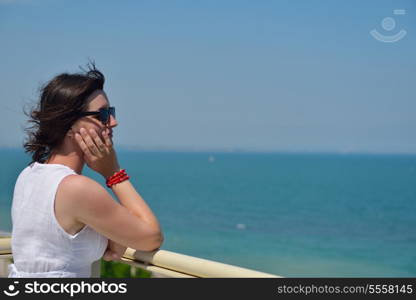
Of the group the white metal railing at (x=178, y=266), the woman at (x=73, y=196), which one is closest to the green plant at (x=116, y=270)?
the white metal railing at (x=178, y=266)

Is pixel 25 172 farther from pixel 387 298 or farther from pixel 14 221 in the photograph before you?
pixel 387 298

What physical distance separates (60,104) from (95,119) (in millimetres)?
145

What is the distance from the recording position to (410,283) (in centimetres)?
248

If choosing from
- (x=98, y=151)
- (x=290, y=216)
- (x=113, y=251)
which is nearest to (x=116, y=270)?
(x=113, y=251)

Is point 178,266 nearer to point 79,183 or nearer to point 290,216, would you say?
point 79,183

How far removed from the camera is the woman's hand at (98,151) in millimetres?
2412

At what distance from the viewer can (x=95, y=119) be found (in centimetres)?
A: 243

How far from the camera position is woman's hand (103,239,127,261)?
2490mm

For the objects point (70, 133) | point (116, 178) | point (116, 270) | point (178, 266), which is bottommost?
point (178, 266)

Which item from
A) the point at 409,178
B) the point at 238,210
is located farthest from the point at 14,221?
the point at 409,178

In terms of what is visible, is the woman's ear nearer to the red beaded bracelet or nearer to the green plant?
the red beaded bracelet

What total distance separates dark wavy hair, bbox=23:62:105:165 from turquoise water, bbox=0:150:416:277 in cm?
64

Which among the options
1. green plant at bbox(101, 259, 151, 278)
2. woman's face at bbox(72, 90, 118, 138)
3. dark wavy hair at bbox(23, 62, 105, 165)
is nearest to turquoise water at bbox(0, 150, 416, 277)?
dark wavy hair at bbox(23, 62, 105, 165)

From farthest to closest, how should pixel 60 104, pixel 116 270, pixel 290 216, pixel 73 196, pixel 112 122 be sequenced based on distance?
pixel 290 216 → pixel 116 270 → pixel 112 122 → pixel 60 104 → pixel 73 196
